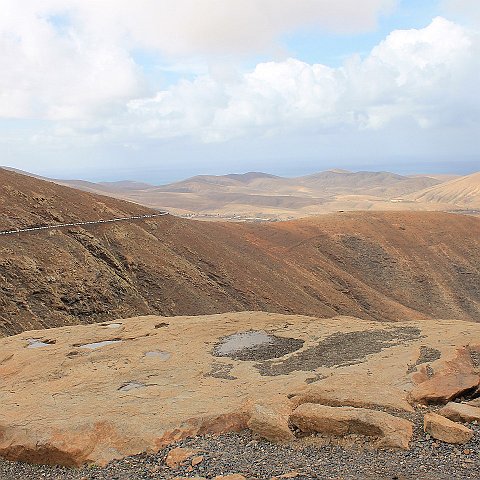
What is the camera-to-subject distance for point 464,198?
153 metres

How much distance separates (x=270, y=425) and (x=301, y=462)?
0.92m

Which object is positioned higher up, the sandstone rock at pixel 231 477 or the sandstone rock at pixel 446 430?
the sandstone rock at pixel 446 430

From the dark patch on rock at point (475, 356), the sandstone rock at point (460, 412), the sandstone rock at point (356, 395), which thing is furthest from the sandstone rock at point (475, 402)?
the dark patch on rock at point (475, 356)

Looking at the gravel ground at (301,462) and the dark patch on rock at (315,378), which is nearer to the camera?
the gravel ground at (301,462)

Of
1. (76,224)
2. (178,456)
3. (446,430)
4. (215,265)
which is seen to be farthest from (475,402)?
(76,224)

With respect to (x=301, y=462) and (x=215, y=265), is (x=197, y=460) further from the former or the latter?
(x=215, y=265)

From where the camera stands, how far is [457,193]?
159875mm

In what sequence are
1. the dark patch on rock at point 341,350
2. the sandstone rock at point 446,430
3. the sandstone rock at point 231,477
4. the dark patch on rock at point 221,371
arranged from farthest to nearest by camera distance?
the dark patch on rock at point 341,350
the dark patch on rock at point 221,371
the sandstone rock at point 446,430
the sandstone rock at point 231,477

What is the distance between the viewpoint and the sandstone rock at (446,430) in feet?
26.7

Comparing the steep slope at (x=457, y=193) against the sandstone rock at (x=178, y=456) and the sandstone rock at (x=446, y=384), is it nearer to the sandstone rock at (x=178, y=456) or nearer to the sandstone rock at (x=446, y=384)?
the sandstone rock at (x=446, y=384)

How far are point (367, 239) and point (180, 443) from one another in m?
48.2

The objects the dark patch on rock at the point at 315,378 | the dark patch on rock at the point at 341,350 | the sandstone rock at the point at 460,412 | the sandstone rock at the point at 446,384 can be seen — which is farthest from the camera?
the dark patch on rock at the point at 341,350

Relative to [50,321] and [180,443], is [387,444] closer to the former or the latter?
[180,443]

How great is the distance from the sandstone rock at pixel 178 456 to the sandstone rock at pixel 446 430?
149 inches
